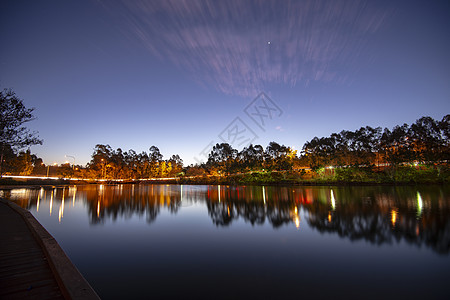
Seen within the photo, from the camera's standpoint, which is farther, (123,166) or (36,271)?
(123,166)

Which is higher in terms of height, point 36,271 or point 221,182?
point 36,271

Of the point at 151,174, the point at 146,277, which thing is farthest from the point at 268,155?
the point at 146,277

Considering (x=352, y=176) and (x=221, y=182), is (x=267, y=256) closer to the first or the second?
(x=352, y=176)

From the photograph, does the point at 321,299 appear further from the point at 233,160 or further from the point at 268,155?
the point at 233,160

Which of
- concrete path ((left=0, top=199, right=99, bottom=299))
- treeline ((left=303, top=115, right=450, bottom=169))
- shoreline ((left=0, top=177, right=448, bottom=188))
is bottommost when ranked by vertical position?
shoreline ((left=0, top=177, right=448, bottom=188))

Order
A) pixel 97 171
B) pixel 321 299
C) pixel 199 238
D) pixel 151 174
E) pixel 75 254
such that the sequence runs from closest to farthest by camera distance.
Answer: pixel 321 299
pixel 75 254
pixel 199 238
pixel 97 171
pixel 151 174

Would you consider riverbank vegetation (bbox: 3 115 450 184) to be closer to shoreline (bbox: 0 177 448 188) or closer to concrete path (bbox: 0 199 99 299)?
shoreline (bbox: 0 177 448 188)

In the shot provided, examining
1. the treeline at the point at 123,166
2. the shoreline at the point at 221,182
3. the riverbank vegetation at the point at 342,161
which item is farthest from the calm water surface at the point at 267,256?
the treeline at the point at 123,166

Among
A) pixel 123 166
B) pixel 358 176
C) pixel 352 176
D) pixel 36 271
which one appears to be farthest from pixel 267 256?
pixel 123 166

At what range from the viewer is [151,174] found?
8531 centimetres

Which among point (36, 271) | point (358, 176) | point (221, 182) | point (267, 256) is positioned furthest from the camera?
point (221, 182)

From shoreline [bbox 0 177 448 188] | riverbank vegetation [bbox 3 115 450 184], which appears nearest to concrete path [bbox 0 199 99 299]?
riverbank vegetation [bbox 3 115 450 184]

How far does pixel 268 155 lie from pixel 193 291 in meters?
62.4

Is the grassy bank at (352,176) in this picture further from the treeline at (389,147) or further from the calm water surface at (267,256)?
the calm water surface at (267,256)
